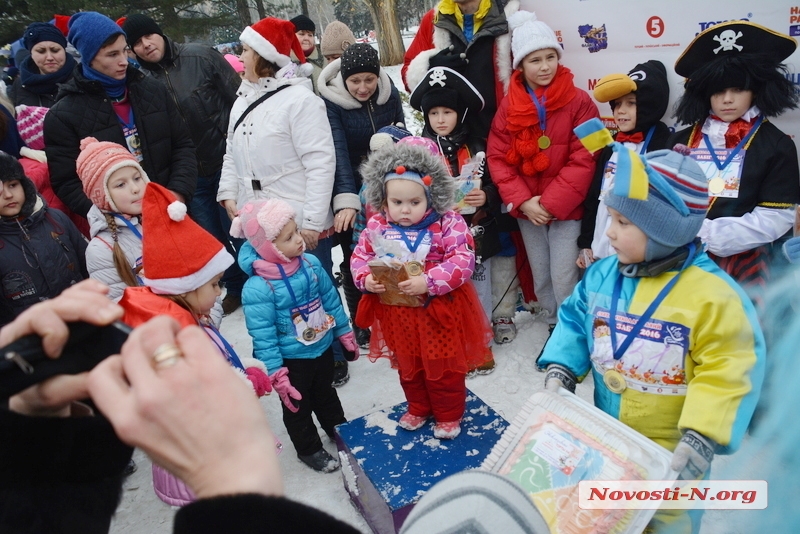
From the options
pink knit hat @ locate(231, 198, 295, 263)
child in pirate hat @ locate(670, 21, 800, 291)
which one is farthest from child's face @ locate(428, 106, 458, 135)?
child in pirate hat @ locate(670, 21, 800, 291)

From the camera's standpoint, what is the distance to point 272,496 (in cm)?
66

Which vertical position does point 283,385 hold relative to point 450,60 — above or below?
below

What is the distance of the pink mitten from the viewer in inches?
91.9

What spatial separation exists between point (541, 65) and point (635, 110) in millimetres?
625

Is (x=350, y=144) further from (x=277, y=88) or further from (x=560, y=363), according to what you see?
(x=560, y=363)

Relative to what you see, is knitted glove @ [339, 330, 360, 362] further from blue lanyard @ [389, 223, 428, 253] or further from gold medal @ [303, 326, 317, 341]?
blue lanyard @ [389, 223, 428, 253]

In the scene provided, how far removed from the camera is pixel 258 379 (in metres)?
2.35

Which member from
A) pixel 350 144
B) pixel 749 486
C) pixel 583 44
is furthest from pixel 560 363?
pixel 583 44

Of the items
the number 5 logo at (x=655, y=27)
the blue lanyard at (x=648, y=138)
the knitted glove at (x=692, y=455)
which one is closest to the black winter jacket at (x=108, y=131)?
the blue lanyard at (x=648, y=138)

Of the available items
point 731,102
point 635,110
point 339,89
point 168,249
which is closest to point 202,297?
point 168,249

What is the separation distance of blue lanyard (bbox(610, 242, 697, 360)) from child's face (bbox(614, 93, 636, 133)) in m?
1.56

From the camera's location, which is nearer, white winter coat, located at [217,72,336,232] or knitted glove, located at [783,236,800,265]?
knitted glove, located at [783,236,800,265]

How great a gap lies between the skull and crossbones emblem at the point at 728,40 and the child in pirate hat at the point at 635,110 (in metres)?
0.40

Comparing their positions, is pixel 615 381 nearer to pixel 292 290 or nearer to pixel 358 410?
pixel 292 290
